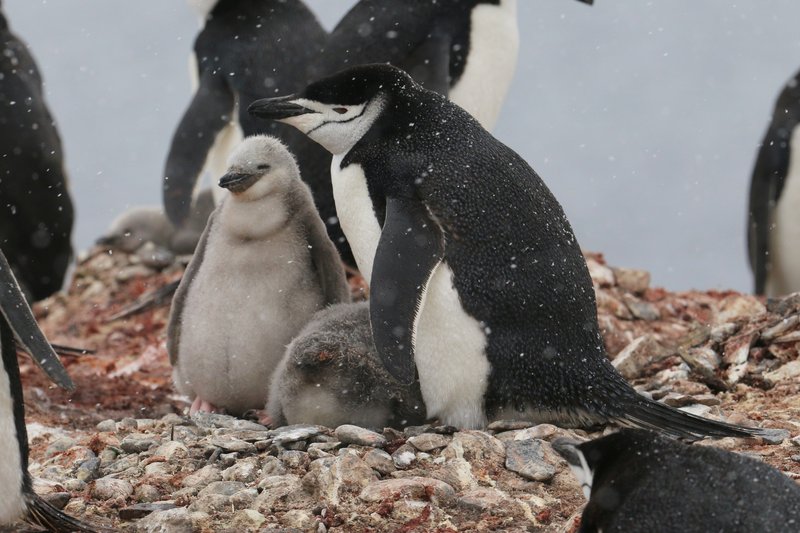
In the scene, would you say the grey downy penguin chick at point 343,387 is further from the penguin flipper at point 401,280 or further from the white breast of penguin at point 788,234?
the white breast of penguin at point 788,234

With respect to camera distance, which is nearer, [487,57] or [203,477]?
[203,477]

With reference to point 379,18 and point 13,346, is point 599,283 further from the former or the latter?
point 13,346

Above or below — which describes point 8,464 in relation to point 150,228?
above

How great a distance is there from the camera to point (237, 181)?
4719mm

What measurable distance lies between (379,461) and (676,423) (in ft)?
3.50

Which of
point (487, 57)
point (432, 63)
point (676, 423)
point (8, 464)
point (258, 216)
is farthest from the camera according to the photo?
point (487, 57)

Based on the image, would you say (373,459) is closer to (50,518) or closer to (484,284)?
(484,284)

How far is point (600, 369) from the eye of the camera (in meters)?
4.19

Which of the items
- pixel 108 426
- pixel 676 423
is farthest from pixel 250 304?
pixel 676 423

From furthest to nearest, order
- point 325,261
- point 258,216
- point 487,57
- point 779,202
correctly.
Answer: point 779,202, point 487,57, point 325,261, point 258,216

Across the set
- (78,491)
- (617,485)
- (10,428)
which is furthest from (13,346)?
(617,485)

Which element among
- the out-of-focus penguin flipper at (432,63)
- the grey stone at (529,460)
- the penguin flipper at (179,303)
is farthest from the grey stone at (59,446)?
the out-of-focus penguin flipper at (432,63)

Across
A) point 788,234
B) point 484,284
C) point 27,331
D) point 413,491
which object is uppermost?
point 27,331

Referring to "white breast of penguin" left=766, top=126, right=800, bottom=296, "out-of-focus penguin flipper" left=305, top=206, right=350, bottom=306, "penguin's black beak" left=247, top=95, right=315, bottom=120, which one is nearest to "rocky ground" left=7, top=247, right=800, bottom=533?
"out-of-focus penguin flipper" left=305, top=206, right=350, bottom=306
